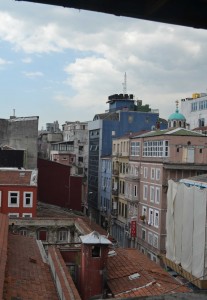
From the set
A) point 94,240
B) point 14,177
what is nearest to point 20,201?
point 14,177

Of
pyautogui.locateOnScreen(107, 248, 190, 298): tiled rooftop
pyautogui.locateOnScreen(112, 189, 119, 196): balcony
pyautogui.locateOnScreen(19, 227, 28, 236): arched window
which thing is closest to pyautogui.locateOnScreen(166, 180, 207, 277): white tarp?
pyautogui.locateOnScreen(107, 248, 190, 298): tiled rooftop

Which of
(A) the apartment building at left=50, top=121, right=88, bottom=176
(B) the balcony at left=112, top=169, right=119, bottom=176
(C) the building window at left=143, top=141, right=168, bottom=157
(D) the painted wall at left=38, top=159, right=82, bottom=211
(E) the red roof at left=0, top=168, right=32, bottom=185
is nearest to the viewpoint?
(E) the red roof at left=0, top=168, right=32, bottom=185

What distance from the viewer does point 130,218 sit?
48156 mm

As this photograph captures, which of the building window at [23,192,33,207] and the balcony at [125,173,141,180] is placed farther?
the balcony at [125,173,141,180]

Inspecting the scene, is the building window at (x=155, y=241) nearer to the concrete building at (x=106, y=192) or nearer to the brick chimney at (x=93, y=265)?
the concrete building at (x=106, y=192)

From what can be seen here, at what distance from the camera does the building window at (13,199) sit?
37.6 m

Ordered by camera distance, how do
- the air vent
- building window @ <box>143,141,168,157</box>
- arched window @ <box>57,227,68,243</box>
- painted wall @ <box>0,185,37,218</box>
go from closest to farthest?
the air vent < arched window @ <box>57,227,68,243</box> < painted wall @ <box>0,185,37,218</box> < building window @ <box>143,141,168,157</box>

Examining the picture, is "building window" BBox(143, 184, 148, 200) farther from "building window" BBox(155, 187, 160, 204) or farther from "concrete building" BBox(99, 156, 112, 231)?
"concrete building" BBox(99, 156, 112, 231)

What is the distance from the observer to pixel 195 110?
67562 millimetres

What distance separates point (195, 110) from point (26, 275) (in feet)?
177

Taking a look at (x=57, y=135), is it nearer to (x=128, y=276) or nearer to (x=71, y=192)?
(x=71, y=192)

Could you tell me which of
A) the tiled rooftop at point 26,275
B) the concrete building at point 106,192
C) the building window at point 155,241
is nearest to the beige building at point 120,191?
the concrete building at point 106,192

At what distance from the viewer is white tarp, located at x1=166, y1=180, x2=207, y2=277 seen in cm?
2812

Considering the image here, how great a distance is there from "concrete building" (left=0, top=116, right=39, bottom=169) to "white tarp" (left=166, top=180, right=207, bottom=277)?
20368 mm
